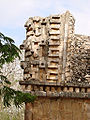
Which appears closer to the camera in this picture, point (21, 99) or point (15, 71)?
point (21, 99)

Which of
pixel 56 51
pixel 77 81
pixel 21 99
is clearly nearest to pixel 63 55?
pixel 56 51

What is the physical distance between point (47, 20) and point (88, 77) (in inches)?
64.7

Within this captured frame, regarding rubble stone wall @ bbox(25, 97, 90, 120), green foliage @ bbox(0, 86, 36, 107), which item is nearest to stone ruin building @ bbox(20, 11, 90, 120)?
rubble stone wall @ bbox(25, 97, 90, 120)

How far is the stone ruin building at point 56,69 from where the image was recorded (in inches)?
229

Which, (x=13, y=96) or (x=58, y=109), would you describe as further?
(x=58, y=109)

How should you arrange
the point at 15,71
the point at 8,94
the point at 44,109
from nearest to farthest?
the point at 8,94 < the point at 44,109 < the point at 15,71

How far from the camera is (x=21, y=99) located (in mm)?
5395

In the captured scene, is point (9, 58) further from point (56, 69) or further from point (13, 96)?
point (56, 69)

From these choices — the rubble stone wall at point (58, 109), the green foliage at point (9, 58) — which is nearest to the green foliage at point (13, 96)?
the green foliage at point (9, 58)

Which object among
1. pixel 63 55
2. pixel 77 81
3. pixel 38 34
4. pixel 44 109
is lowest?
pixel 44 109

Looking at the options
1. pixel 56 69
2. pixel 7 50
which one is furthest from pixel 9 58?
pixel 56 69

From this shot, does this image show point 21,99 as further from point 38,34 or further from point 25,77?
point 38,34

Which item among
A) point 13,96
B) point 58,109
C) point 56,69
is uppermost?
point 56,69

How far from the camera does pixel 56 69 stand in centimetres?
627
